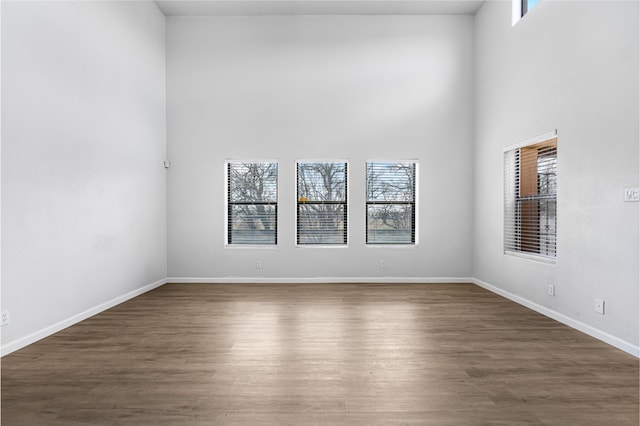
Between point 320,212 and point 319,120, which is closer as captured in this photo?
point 319,120

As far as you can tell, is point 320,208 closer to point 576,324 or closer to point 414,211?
point 414,211

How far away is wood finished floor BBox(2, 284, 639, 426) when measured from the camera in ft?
6.43

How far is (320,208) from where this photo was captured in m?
5.75

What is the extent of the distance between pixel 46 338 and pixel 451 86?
6.20 metres

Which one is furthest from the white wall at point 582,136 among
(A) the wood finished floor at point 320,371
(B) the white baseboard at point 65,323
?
(B) the white baseboard at point 65,323

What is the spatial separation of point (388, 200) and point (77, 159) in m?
4.30

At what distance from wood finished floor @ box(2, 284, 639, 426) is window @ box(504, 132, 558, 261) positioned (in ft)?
3.14

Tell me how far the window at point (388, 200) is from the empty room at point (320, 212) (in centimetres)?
4

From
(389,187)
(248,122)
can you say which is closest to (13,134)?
(248,122)

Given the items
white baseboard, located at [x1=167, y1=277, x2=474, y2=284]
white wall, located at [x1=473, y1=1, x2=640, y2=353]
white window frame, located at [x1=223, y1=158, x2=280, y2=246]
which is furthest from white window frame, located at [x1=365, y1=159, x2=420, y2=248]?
white window frame, located at [x1=223, y1=158, x2=280, y2=246]

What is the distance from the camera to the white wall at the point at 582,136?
9.45 feet

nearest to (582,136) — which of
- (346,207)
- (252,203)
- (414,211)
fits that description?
(414,211)

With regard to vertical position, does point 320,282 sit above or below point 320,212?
below

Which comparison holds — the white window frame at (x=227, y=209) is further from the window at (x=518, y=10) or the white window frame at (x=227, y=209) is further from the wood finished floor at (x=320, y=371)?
the window at (x=518, y=10)
